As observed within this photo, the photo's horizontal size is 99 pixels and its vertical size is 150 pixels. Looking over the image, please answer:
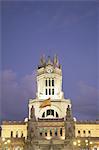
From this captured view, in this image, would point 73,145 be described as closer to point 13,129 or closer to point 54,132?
point 54,132

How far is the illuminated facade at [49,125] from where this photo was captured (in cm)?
6488

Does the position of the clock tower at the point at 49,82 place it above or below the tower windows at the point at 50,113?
above

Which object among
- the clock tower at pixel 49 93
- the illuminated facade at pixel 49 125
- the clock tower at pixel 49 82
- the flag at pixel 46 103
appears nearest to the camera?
the illuminated facade at pixel 49 125

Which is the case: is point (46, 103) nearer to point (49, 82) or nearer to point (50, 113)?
point (50, 113)

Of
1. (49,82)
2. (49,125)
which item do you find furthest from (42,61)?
(49,125)

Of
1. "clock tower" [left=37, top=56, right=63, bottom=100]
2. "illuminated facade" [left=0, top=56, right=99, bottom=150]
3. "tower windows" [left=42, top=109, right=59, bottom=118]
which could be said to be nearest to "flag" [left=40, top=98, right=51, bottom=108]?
"illuminated facade" [left=0, top=56, right=99, bottom=150]

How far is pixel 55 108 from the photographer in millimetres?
75000

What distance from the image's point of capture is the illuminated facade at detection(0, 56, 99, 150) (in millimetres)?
64875

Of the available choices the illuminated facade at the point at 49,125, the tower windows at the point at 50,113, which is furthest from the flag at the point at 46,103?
the tower windows at the point at 50,113

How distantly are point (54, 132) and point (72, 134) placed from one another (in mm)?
5114

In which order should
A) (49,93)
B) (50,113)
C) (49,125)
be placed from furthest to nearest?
(49,93) < (50,113) < (49,125)

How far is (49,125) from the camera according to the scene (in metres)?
70.3

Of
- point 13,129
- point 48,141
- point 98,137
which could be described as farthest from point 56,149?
point 13,129

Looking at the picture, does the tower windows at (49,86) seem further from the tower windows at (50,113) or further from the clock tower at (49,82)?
the tower windows at (50,113)
